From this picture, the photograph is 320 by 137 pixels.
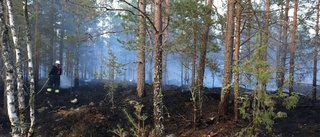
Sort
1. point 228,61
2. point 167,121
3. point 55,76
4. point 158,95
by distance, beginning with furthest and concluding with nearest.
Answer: point 55,76 → point 167,121 → point 228,61 → point 158,95

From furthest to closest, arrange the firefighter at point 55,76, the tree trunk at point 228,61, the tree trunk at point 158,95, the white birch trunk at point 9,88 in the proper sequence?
the firefighter at point 55,76 < the tree trunk at point 228,61 < the tree trunk at point 158,95 < the white birch trunk at point 9,88

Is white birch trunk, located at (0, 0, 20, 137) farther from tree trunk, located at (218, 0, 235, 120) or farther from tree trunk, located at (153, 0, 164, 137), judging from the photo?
tree trunk, located at (218, 0, 235, 120)

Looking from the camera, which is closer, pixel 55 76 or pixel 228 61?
pixel 228 61

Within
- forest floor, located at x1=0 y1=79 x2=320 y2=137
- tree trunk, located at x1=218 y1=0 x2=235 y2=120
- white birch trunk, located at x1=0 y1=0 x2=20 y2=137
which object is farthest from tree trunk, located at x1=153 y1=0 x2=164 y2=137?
white birch trunk, located at x1=0 y1=0 x2=20 y2=137

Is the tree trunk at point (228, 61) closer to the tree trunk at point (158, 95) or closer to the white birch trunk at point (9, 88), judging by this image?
the tree trunk at point (158, 95)

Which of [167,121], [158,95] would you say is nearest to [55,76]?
[167,121]

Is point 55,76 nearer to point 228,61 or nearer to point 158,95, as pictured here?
point 158,95

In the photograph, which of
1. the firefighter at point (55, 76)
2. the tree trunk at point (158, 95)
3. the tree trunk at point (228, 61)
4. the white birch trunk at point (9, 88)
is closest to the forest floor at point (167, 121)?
the tree trunk at point (228, 61)

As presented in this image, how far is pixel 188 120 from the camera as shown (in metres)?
8.68

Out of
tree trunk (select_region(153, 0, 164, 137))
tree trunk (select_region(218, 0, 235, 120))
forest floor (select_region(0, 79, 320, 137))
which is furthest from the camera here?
tree trunk (select_region(218, 0, 235, 120))

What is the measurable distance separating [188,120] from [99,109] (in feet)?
13.3

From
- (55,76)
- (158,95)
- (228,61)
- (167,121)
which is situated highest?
(228,61)

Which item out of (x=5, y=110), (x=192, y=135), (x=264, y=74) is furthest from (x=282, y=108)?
(x=5, y=110)

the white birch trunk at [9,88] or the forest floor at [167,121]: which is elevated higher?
the white birch trunk at [9,88]
